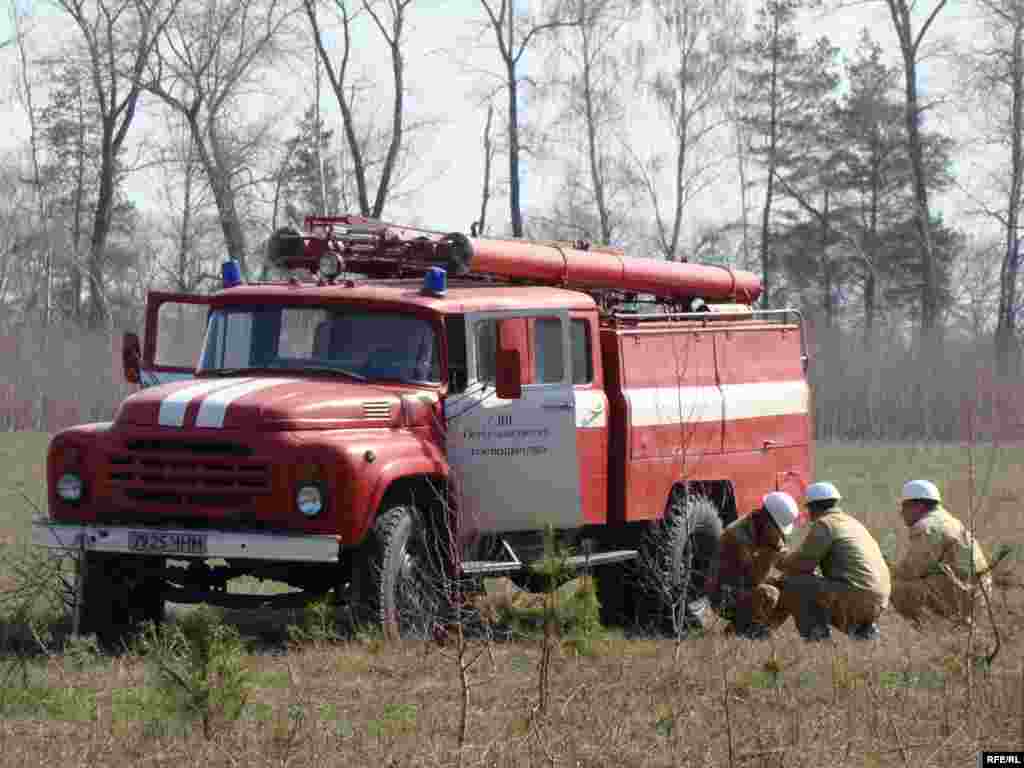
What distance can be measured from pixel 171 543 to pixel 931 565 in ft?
16.6

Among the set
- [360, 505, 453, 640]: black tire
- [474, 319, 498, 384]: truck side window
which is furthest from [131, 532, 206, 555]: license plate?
[474, 319, 498, 384]: truck side window

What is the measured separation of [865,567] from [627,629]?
2166mm

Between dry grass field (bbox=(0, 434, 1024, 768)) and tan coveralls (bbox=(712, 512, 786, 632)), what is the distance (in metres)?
0.83

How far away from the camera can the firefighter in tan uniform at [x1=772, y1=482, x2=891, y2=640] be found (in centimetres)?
1318

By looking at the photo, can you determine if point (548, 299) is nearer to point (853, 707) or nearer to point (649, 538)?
point (649, 538)

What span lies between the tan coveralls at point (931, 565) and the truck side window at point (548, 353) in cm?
265

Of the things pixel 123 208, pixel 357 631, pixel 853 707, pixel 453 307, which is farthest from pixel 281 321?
pixel 123 208

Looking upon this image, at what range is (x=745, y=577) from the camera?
13.9m

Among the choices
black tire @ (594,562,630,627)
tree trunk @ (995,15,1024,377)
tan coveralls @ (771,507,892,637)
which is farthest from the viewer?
tree trunk @ (995,15,1024,377)

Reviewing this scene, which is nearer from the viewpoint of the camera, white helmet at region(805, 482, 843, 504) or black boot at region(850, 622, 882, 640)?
black boot at region(850, 622, 882, 640)

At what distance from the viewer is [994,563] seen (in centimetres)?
1004

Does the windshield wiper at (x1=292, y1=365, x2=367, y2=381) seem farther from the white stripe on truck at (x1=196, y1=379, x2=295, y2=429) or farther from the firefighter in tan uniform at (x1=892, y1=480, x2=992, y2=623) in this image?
the firefighter in tan uniform at (x1=892, y1=480, x2=992, y2=623)

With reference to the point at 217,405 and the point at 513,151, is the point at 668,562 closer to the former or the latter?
the point at 217,405

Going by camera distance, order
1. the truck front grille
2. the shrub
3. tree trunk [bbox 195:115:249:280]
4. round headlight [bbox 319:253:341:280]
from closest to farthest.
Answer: the shrub < the truck front grille < round headlight [bbox 319:253:341:280] < tree trunk [bbox 195:115:249:280]
